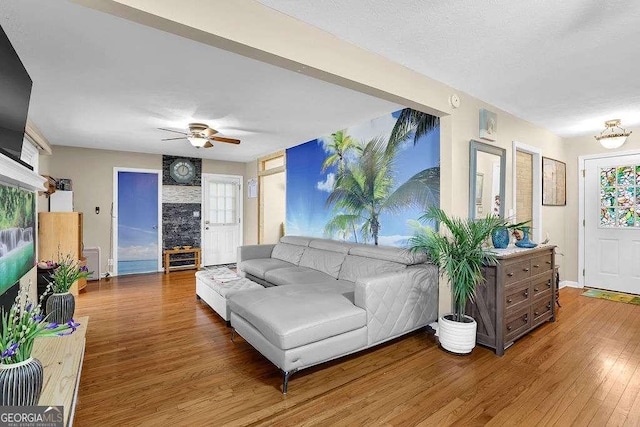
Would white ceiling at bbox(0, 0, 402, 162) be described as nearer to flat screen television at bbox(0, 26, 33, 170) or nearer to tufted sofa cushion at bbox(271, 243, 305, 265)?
flat screen television at bbox(0, 26, 33, 170)

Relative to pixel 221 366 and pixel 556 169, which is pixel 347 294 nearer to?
pixel 221 366

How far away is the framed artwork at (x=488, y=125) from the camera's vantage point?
3287 millimetres

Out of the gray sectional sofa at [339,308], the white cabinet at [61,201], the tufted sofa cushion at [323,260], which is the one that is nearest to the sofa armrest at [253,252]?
the tufted sofa cushion at [323,260]

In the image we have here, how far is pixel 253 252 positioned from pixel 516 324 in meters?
3.69

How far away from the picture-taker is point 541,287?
3.24m

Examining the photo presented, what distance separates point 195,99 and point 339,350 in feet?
9.29

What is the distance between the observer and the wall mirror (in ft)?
10.5

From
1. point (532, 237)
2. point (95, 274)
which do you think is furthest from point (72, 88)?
point (532, 237)

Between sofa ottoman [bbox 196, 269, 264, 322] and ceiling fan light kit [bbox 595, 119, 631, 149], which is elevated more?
ceiling fan light kit [bbox 595, 119, 631, 149]

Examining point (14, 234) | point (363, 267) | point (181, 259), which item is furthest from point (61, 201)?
point (363, 267)

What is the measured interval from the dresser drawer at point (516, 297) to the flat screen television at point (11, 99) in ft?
11.8

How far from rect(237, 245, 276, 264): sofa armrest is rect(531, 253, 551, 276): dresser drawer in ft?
12.2

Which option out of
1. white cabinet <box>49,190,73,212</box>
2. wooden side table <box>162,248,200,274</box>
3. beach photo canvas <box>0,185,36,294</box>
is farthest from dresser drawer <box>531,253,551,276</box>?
white cabinet <box>49,190,73,212</box>

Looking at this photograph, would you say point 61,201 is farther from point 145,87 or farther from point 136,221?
point 145,87
